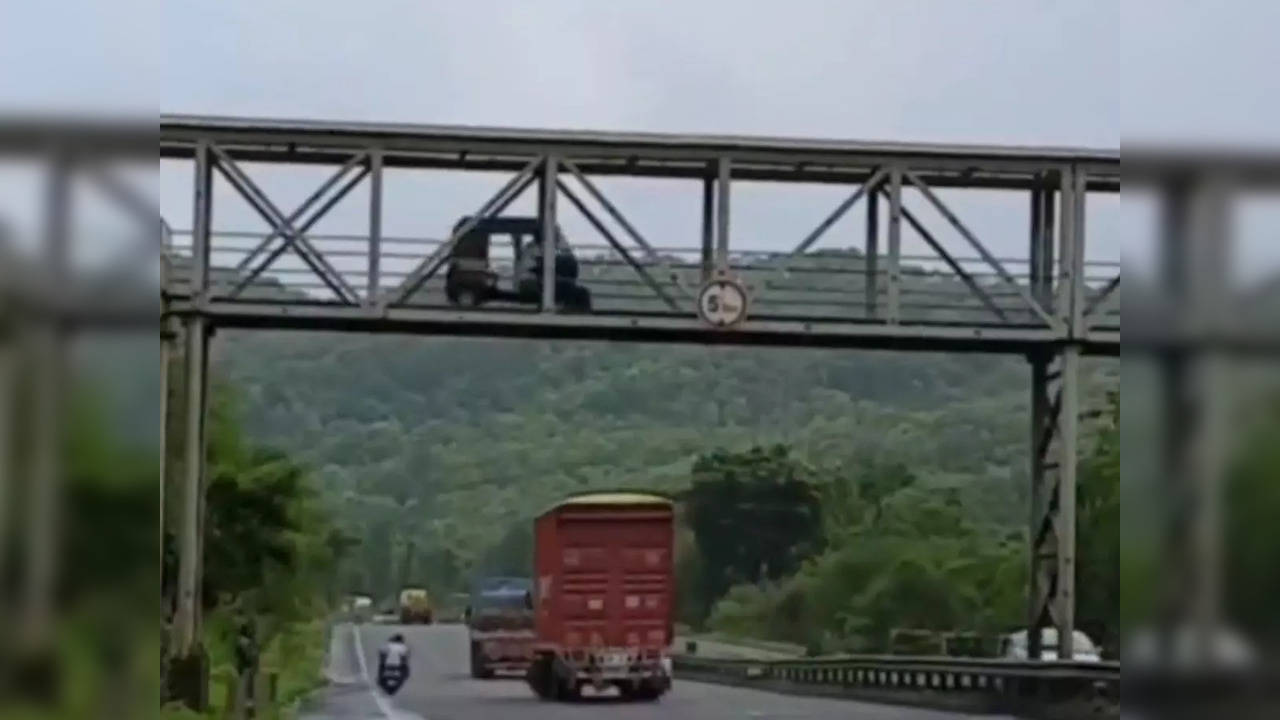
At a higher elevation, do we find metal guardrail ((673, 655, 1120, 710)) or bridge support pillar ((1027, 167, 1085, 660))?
Result: bridge support pillar ((1027, 167, 1085, 660))

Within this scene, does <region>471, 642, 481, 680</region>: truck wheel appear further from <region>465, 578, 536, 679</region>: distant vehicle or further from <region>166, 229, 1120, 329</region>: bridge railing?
<region>166, 229, 1120, 329</region>: bridge railing

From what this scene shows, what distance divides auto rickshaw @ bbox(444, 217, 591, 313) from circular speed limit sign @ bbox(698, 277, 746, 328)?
4.33 ft

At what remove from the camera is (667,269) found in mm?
21484

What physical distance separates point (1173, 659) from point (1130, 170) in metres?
0.73

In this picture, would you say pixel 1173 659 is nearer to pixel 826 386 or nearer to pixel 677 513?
pixel 677 513

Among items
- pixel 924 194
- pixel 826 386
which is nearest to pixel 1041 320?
pixel 924 194

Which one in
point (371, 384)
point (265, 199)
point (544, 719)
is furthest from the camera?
point (371, 384)

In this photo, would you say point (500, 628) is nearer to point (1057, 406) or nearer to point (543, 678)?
point (543, 678)

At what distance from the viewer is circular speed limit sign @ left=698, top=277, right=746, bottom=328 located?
2105 cm

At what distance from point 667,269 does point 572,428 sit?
4297 centimetres

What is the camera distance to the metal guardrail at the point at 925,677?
22.3 m

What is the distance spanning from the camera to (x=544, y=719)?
25.7m

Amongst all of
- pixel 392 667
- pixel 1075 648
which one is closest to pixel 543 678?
pixel 392 667

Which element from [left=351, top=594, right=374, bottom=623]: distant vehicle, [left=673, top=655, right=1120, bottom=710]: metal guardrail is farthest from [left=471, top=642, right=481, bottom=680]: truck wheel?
[left=351, top=594, right=374, bottom=623]: distant vehicle
